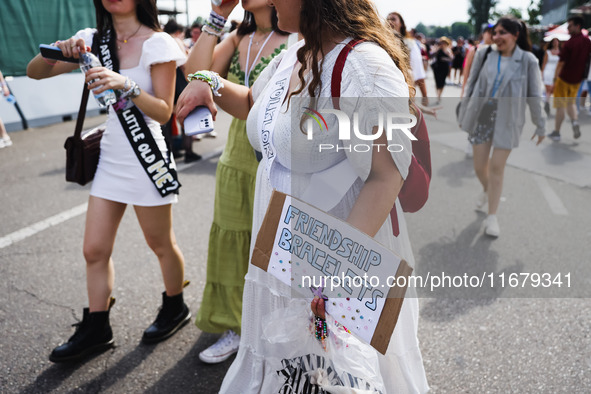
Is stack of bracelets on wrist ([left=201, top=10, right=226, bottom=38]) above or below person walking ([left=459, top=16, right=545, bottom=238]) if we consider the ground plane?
above

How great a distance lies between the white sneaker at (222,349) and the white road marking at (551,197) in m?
3.39


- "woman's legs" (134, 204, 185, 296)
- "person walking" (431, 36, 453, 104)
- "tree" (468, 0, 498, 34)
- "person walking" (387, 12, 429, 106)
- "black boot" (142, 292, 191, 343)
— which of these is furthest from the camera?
"tree" (468, 0, 498, 34)

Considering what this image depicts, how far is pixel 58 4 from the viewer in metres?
8.94

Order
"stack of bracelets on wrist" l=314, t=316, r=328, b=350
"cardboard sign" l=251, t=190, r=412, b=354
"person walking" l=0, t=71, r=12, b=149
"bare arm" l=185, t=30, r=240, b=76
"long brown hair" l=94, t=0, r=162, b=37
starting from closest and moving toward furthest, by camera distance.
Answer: "cardboard sign" l=251, t=190, r=412, b=354
"stack of bracelets on wrist" l=314, t=316, r=328, b=350
"bare arm" l=185, t=30, r=240, b=76
"long brown hair" l=94, t=0, r=162, b=37
"person walking" l=0, t=71, r=12, b=149

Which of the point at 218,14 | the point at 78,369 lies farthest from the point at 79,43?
the point at 78,369

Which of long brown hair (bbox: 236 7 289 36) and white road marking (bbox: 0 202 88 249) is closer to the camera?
long brown hair (bbox: 236 7 289 36)

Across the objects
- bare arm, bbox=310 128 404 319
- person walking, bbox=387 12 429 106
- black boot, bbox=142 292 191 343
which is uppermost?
bare arm, bbox=310 128 404 319

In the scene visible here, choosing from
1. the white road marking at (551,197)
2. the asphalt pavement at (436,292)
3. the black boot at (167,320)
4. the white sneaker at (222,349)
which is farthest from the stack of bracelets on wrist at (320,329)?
Result: the white road marking at (551,197)

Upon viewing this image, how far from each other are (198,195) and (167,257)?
2.51 metres

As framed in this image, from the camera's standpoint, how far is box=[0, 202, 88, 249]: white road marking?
3.85m

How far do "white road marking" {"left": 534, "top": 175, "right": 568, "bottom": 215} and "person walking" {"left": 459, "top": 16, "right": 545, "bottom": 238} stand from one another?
0.78 metres

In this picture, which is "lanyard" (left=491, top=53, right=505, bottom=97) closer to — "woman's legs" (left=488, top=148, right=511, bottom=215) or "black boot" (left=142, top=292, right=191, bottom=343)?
"woman's legs" (left=488, top=148, right=511, bottom=215)

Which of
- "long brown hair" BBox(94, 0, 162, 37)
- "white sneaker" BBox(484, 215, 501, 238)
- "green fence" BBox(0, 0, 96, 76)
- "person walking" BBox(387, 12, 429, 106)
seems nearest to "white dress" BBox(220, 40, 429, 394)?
"long brown hair" BBox(94, 0, 162, 37)

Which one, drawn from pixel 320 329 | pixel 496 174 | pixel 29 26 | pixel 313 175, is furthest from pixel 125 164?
pixel 29 26
